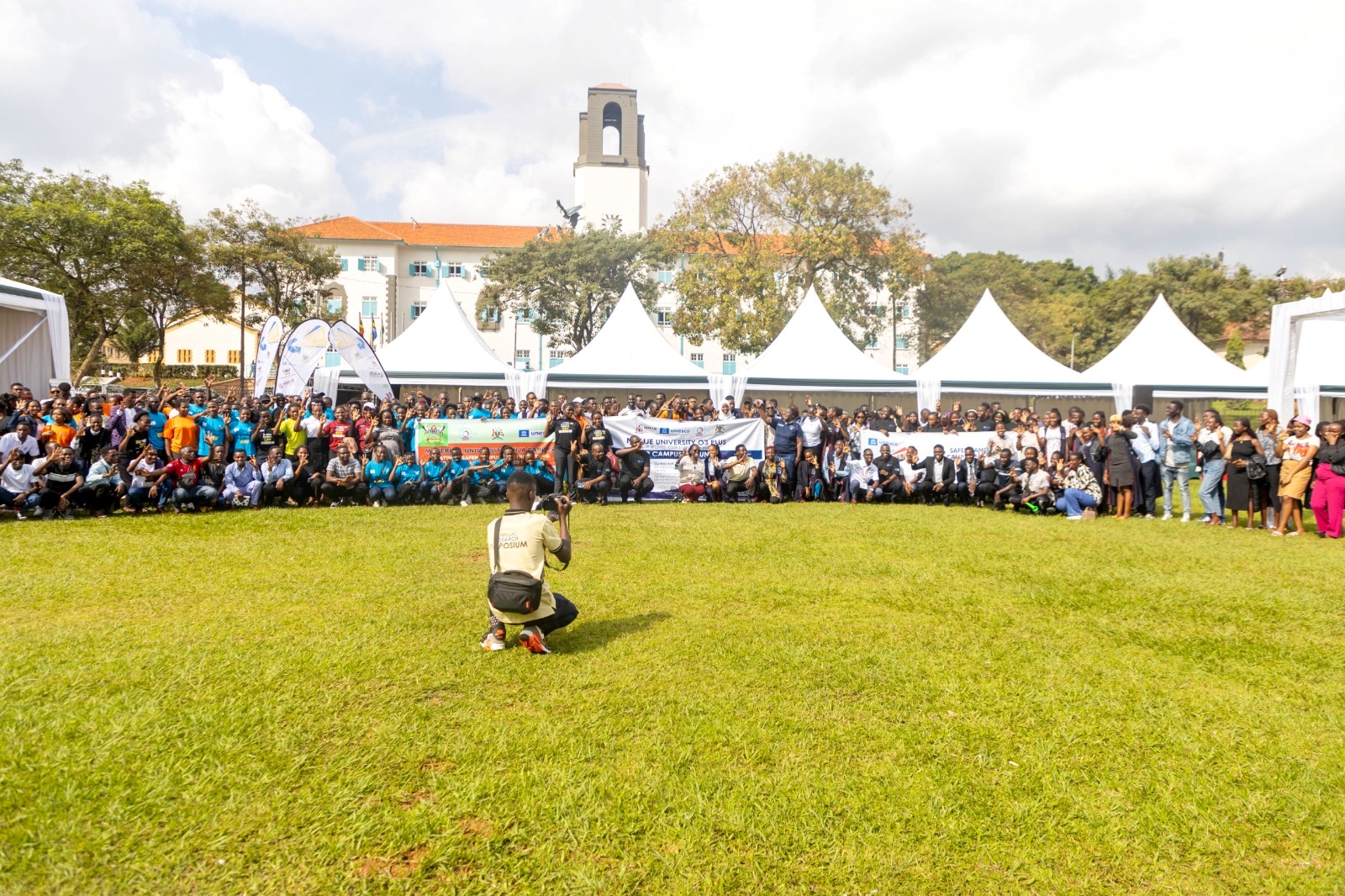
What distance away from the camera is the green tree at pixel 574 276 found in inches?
1891

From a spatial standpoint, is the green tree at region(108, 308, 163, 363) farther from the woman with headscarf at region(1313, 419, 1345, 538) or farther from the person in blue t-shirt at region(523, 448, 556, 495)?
the woman with headscarf at region(1313, 419, 1345, 538)

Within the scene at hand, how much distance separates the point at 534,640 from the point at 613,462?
9152 millimetres

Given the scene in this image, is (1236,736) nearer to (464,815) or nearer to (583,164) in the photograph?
(464,815)

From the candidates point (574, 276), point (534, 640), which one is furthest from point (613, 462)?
point (574, 276)

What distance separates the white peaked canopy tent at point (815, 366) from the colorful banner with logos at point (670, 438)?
4.36 metres

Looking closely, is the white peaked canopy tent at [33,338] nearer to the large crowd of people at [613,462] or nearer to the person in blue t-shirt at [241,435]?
the large crowd of people at [613,462]

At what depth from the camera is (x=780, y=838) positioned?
136 inches

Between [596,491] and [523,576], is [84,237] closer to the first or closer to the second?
[596,491]

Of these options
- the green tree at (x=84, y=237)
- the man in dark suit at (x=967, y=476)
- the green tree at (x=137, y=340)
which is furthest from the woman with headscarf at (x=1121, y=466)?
the green tree at (x=137, y=340)

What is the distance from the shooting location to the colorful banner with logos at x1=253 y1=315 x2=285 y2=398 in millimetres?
15945

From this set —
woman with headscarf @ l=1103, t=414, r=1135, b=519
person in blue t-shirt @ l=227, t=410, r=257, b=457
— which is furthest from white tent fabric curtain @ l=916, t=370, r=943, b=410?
person in blue t-shirt @ l=227, t=410, r=257, b=457

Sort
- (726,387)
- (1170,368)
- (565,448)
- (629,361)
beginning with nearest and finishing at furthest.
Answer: (565,448)
(726,387)
(629,361)
(1170,368)

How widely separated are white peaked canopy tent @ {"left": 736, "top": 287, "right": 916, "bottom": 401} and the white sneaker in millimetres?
14718

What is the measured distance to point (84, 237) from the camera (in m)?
29.7
